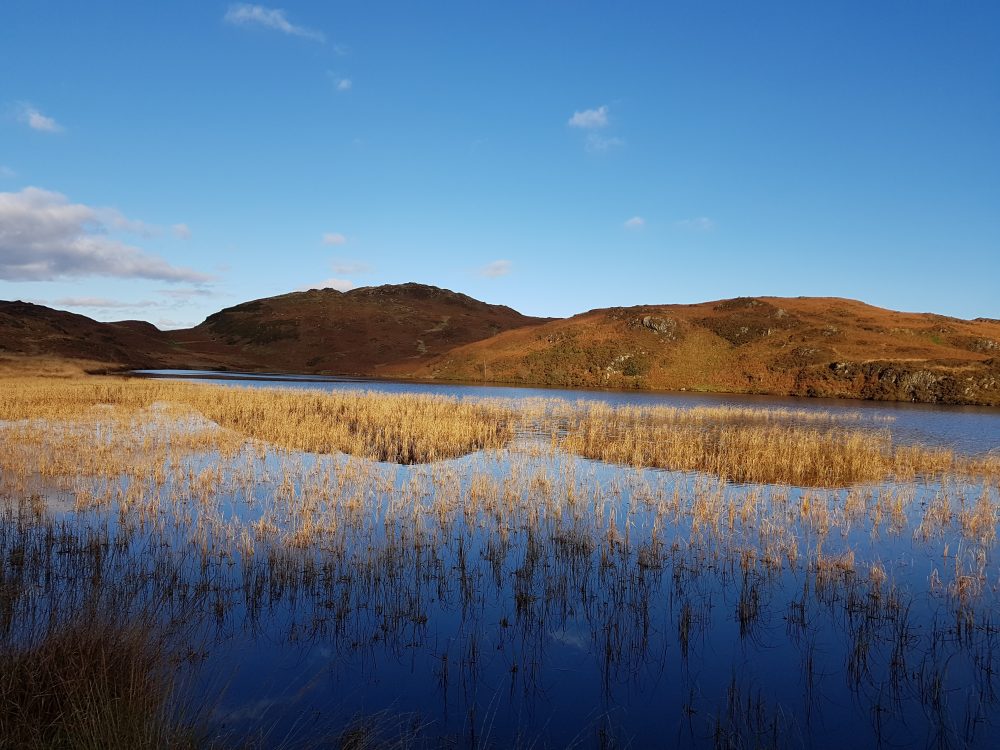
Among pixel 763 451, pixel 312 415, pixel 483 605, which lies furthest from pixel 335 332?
pixel 483 605

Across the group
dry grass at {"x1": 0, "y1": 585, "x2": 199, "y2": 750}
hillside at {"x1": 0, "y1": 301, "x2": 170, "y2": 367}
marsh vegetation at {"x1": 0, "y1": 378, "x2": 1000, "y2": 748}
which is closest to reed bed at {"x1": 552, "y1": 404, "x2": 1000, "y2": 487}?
marsh vegetation at {"x1": 0, "y1": 378, "x2": 1000, "y2": 748}

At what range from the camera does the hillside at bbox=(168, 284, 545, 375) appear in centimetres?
12800

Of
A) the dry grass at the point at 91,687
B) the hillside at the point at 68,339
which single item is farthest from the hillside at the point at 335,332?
the dry grass at the point at 91,687

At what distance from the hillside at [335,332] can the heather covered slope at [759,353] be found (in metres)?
25.2

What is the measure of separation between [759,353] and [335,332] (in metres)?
96.2

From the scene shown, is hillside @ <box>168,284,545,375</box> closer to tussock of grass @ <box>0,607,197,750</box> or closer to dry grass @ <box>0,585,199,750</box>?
dry grass @ <box>0,585,199,750</box>

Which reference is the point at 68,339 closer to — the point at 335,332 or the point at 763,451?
the point at 335,332

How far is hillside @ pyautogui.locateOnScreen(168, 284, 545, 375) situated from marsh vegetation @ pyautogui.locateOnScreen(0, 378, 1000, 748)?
100244 millimetres

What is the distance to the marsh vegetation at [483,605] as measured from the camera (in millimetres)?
5641

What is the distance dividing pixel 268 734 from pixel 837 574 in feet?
28.7

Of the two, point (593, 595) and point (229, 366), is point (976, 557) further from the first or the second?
point (229, 366)

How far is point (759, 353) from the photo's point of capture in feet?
275

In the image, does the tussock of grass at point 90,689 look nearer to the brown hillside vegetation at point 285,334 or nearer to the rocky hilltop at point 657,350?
the rocky hilltop at point 657,350

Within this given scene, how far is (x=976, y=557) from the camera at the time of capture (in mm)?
10945
